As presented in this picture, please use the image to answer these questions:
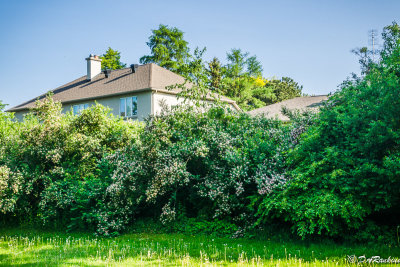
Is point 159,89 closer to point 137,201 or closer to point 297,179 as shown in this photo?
point 137,201

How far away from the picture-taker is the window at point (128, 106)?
28172 mm

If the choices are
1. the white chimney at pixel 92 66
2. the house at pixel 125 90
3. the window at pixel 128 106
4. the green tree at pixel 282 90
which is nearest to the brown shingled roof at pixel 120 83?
the house at pixel 125 90

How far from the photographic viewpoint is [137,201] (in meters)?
10.1

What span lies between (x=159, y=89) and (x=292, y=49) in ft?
35.3

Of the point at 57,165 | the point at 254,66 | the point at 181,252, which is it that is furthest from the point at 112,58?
the point at 181,252

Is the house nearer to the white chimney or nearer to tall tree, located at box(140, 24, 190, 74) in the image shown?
the white chimney

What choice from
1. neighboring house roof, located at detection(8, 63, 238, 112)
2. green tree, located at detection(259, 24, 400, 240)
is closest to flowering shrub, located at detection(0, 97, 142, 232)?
green tree, located at detection(259, 24, 400, 240)

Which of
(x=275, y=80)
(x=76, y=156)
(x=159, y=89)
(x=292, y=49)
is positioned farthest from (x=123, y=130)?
(x=275, y=80)

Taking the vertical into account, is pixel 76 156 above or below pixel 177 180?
above

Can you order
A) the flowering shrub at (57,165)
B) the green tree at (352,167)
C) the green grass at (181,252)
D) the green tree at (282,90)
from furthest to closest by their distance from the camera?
the green tree at (282,90), the flowering shrub at (57,165), the green tree at (352,167), the green grass at (181,252)

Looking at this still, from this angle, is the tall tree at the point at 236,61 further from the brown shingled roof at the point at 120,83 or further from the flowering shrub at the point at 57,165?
the flowering shrub at the point at 57,165

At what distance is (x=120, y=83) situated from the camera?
30344mm

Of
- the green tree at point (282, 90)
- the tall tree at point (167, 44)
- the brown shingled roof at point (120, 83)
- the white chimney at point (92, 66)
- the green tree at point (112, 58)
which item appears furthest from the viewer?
the green tree at point (282, 90)

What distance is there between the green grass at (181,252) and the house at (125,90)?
54.2 ft
